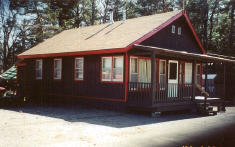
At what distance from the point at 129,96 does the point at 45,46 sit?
10261 millimetres

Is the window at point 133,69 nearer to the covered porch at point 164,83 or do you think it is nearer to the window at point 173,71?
the covered porch at point 164,83

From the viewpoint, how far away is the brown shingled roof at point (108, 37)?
52.7 feet

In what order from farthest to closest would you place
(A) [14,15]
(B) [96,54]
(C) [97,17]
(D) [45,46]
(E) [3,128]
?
(C) [97,17]
(A) [14,15]
(D) [45,46]
(B) [96,54]
(E) [3,128]

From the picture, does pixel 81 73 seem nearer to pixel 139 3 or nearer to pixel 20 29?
pixel 20 29

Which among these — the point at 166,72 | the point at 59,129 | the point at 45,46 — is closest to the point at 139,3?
the point at 45,46

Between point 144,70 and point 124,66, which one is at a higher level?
point 124,66

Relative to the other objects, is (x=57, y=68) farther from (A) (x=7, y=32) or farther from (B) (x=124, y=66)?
(A) (x=7, y=32)

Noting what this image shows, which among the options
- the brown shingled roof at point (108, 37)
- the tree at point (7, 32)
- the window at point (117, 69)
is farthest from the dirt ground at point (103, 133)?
the tree at point (7, 32)

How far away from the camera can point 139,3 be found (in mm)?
46625

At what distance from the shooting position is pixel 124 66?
50.1ft

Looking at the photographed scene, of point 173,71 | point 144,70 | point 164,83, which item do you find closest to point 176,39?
point 173,71

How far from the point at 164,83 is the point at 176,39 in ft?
13.8

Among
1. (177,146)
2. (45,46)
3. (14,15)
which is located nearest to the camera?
(177,146)

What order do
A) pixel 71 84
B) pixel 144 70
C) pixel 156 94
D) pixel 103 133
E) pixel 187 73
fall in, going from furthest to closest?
pixel 187 73
pixel 71 84
pixel 144 70
pixel 156 94
pixel 103 133
